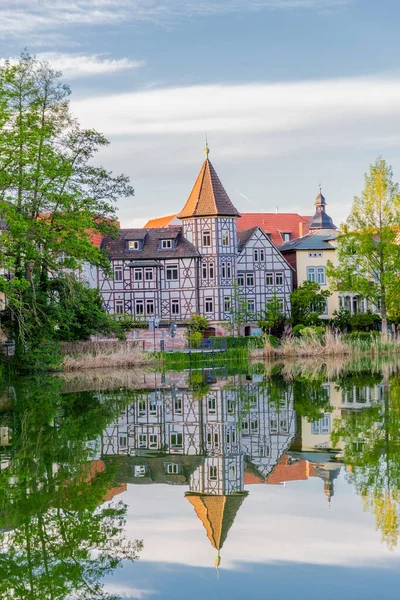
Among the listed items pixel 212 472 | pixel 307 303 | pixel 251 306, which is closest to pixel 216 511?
pixel 212 472

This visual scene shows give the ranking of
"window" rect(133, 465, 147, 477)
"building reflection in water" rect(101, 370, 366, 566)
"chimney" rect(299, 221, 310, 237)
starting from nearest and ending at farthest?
"building reflection in water" rect(101, 370, 366, 566) → "window" rect(133, 465, 147, 477) → "chimney" rect(299, 221, 310, 237)

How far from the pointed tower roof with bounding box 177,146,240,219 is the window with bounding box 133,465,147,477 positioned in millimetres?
46303

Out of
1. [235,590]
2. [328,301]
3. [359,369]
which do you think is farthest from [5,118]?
[328,301]

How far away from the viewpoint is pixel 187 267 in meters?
57.2

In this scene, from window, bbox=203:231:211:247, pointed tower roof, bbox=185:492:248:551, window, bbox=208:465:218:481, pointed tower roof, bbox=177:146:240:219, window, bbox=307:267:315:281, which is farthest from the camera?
window, bbox=307:267:315:281

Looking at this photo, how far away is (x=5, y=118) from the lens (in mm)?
28312

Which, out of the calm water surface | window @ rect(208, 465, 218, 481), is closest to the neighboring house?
the calm water surface

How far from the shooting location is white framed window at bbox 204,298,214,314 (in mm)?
56594

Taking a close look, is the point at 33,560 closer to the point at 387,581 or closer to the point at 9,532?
the point at 9,532

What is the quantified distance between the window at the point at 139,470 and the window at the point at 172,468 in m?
0.29

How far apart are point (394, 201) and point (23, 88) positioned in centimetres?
2376

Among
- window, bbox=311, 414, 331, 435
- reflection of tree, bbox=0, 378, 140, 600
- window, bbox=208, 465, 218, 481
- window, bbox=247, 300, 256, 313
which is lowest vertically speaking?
reflection of tree, bbox=0, 378, 140, 600

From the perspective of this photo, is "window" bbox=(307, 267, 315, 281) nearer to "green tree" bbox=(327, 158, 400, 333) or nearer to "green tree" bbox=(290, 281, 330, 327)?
"green tree" bbox=(290, 281, 330, 327)

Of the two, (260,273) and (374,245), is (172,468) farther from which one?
(260,273)
